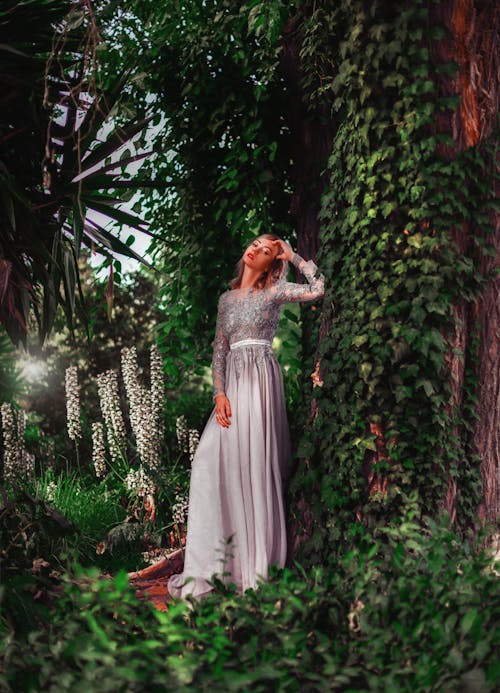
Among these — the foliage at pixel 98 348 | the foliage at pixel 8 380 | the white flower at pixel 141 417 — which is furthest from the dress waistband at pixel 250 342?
the foliage at pixel 98 348

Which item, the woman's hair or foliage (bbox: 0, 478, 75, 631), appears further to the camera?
the woman's hair

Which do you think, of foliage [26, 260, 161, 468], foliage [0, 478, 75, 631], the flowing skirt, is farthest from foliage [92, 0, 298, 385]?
foliage [26, 260, 161, 468]

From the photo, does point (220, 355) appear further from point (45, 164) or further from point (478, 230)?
point (45, 164)

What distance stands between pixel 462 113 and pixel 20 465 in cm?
491

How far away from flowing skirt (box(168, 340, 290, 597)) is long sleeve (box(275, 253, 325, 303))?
1.16 feet

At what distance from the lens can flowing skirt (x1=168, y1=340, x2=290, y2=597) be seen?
4.63 meters

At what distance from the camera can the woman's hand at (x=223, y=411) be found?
474 cm

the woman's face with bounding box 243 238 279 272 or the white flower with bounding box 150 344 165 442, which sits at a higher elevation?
the woman's face with bounding box 243 238 279 272

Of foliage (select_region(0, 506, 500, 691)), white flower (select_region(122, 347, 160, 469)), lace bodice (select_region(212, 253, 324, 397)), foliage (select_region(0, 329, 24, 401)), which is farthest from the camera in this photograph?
foliage (select_region(0, 329, 24, 401))

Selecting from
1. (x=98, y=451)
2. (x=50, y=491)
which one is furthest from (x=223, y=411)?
(x=50, y=491)

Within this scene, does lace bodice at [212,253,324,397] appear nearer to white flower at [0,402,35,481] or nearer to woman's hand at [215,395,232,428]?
woman's hand at [215,395,232,428]

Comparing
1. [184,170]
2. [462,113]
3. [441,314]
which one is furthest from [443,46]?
[184,170]

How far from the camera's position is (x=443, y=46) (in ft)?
13.6

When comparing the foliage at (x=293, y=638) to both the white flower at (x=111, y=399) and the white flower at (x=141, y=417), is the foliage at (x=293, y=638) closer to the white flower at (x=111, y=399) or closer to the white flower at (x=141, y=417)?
the white flower at (x=141, y=417)
